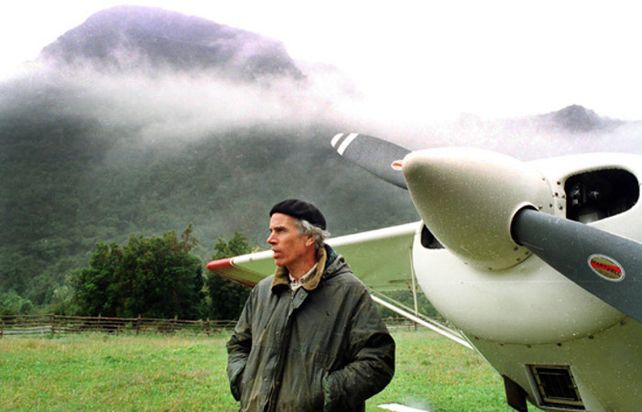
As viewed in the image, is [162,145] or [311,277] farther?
[162,145]

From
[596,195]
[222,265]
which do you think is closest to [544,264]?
[596,195]

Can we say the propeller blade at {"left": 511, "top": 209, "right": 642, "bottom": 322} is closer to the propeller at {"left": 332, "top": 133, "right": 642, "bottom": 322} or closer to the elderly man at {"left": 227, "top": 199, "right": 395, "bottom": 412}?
the propeller at {"left": 332, "top": 133, "right": 642, "bottom": 322}

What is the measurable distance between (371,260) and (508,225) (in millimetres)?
3804

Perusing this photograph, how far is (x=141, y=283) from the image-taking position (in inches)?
873

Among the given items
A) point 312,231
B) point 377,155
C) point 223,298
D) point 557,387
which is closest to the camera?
point 312,231

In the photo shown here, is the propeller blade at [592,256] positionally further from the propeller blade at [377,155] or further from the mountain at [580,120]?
the mountain at [580,120]

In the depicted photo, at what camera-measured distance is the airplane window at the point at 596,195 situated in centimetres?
288

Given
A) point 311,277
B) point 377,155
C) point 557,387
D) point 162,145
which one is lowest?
point 557,387

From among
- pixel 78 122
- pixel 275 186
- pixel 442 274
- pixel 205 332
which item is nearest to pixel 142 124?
pixel 78 122

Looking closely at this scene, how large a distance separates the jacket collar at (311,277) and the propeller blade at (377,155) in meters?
1.69

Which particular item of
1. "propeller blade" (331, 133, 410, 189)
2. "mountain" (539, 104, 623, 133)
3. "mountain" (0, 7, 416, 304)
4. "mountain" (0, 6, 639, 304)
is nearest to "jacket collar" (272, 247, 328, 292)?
"propeller blade" (331, 133, 410, 189)

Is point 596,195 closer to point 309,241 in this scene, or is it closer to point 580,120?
point 309,241

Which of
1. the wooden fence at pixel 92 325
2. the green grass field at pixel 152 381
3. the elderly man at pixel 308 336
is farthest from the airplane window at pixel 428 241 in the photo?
the wooden fence at pixel 92 325

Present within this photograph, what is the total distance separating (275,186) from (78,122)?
50.4m
